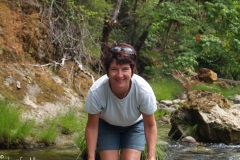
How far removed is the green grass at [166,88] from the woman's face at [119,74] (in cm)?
1015

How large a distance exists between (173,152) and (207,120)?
54.5 inches

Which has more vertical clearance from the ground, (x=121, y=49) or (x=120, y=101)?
(x=121, y=49)

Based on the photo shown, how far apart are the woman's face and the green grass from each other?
1015cm

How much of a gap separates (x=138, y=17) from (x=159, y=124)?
564 centimetres

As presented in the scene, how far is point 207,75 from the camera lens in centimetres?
1695

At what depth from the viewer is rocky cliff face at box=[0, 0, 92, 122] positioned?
7828mm

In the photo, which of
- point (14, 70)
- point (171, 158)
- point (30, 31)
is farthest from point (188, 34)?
point (171, 158)

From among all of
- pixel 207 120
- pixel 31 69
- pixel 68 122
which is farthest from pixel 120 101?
pixel 31 69

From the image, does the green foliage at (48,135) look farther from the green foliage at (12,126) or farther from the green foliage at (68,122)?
the green foliage at (68,122)

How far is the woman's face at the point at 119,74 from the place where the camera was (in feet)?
10.8

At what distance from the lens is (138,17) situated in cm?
1462

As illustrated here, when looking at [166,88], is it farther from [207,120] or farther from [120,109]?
[120,109]

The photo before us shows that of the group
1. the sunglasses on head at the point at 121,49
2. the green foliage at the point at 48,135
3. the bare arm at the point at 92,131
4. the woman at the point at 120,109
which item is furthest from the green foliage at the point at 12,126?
the sunglasses on head at the point at 121,49

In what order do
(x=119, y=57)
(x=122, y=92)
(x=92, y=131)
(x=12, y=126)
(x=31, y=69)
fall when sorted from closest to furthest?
(x=119, y=57)
(x=122, y=92)
(x=92, y=131)
(x=12, y=126)
(x=31, y=69)
